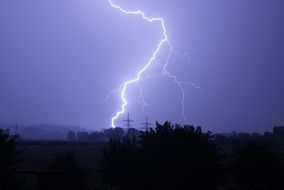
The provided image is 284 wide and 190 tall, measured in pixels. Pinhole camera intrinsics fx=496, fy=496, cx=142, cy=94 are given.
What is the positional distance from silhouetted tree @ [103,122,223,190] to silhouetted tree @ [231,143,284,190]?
3965 mm

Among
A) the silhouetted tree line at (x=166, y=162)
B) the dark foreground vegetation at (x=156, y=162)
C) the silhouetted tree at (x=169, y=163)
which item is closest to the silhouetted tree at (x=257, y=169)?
the dark foreground vegetation at (x=156, y=162)

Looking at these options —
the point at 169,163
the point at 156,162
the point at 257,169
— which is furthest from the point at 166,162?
the point at 257,169

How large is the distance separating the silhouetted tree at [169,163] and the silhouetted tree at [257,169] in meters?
3.97

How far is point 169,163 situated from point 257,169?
7067 mm

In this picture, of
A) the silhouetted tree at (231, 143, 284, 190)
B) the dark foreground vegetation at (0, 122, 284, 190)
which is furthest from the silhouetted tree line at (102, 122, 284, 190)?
the silhouetted tree at (231, 143, 284, 190)

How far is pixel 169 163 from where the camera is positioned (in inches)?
729

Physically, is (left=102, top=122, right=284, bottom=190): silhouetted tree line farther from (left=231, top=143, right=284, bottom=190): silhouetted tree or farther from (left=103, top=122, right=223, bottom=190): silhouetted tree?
(left=231, top=143, right=284, bottom=190): silhouetted tree

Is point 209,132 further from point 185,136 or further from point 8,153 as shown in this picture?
point 8,153

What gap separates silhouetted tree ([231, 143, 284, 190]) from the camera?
23625 millimetres

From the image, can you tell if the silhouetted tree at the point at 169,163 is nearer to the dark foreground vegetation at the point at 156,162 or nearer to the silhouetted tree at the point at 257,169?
the dark foreground vegetation at the point at 156,162

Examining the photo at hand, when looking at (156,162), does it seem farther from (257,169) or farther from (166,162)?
(257,169)

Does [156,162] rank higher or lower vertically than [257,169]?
higher

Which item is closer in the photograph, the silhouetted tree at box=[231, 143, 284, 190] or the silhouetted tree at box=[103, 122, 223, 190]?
the silhouetted tree at box=[103, 122, 223, 190]

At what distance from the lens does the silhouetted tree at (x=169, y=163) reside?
60.0 feet
